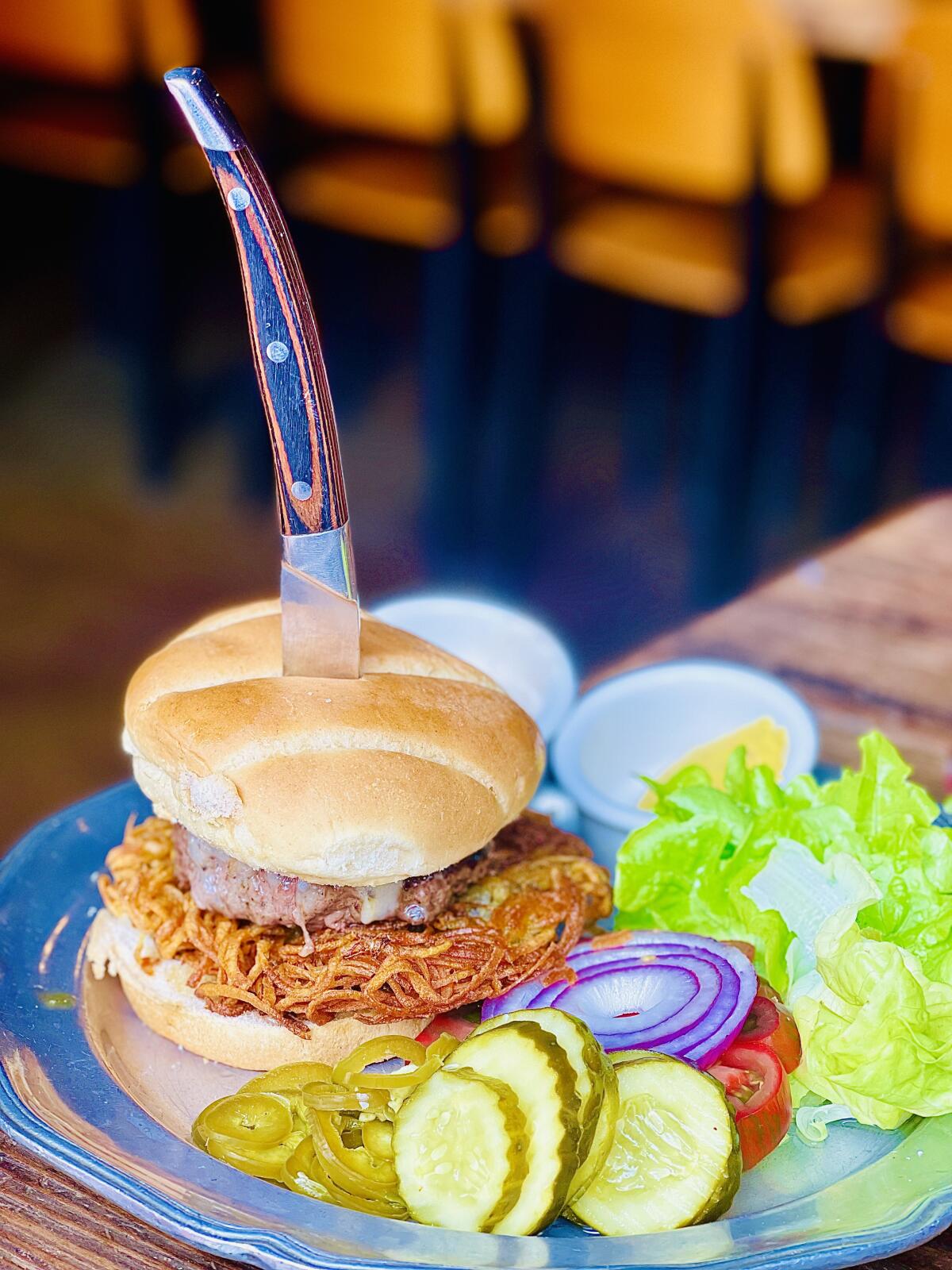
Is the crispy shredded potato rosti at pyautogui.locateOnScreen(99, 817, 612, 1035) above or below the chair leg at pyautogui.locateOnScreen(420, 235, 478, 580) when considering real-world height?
above

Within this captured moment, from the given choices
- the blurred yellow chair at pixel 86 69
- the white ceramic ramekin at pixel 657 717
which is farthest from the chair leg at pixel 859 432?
the white ceramic ramekin at pixel 657 717

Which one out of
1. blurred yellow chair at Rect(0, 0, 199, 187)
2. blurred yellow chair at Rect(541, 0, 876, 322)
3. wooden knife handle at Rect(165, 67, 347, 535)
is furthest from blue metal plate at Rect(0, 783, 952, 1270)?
blurred yellow chair at Rect(0, 0, 199, 187)

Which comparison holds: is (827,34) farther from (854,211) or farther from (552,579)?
(552,579)

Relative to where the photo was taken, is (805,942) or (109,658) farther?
(109,658)

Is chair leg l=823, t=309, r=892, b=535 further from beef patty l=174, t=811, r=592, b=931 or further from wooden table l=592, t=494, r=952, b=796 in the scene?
beef patty l=174, t=811, r=592, b=931

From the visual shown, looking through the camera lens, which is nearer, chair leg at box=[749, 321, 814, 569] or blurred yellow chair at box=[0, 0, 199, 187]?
blurred yellow chair at box=[0, 0, 199, 187]

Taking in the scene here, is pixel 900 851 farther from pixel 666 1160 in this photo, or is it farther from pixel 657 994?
pixel 666 1160

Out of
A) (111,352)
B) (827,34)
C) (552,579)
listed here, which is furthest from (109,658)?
(827,34)
